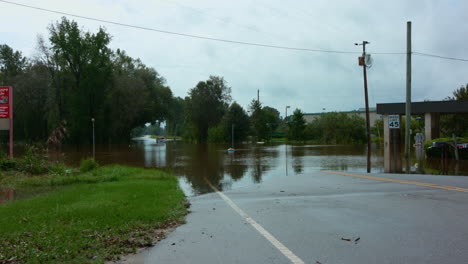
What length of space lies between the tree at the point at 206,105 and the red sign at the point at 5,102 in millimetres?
73385

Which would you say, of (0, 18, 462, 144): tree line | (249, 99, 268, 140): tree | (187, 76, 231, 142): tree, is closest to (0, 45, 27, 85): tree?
(0, 18, 462, 144): tree line

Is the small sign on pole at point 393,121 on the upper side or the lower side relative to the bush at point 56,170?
upper

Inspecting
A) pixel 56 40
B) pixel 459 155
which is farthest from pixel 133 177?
pixel 56 40

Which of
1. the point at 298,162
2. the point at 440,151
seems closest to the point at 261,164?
the point at 298,162

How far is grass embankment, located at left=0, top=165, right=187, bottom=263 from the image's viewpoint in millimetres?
5715

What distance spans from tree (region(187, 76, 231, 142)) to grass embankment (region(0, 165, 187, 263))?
82965 mm

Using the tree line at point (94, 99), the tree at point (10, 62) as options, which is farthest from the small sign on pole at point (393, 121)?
the tree at point (10, 62)

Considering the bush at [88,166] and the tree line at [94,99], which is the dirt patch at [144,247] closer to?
the bush at [88,166]

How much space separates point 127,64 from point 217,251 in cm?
8530

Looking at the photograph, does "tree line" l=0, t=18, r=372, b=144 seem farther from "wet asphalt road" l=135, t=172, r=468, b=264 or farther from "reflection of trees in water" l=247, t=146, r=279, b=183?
"wet asphalt road" l=135, t=172, r=468, b=264

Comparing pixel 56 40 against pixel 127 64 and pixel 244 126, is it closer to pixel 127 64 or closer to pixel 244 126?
pixel 127 64

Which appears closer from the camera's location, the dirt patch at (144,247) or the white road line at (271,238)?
the white road line at (271,238)

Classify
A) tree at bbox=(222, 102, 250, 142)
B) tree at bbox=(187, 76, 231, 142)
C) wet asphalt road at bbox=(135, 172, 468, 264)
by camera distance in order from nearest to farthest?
1. wet asphalt road at bbox=(135, 172, 468, 264)
2. tree at bbox=(222, 102, 250, 142)
3. tree at bbox=(187, 76, 231, 142)

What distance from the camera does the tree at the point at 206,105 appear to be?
9588 cm
